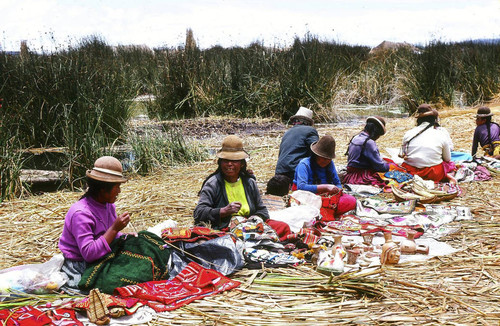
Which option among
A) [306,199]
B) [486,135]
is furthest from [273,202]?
[486,135]

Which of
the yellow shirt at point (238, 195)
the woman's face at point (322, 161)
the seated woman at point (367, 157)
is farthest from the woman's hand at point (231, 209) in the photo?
the seated woman at point (367, 157)

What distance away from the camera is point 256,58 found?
490 inches

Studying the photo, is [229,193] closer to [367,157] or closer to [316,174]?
[316,174]

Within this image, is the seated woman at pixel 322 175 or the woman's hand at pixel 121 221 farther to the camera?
the seated woman at pixel 322 175

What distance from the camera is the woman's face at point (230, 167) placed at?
150 inches

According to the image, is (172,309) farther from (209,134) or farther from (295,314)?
(209,134)

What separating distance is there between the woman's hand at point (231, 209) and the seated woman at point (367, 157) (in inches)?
89.6

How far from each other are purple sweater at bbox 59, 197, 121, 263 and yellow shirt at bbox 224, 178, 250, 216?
44.6 inches

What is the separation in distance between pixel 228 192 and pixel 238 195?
3.3 inches

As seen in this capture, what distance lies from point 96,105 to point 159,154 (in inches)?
43.7

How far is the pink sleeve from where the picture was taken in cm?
286

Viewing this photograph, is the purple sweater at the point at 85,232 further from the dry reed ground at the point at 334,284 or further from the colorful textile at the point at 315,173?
the colorful textile at the point at 315,173

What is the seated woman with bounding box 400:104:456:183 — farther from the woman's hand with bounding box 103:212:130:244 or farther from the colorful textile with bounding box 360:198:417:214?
the woman's hand with bounding box 103:212:130:244

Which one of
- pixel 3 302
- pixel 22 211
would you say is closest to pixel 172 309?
pixel 3 302
